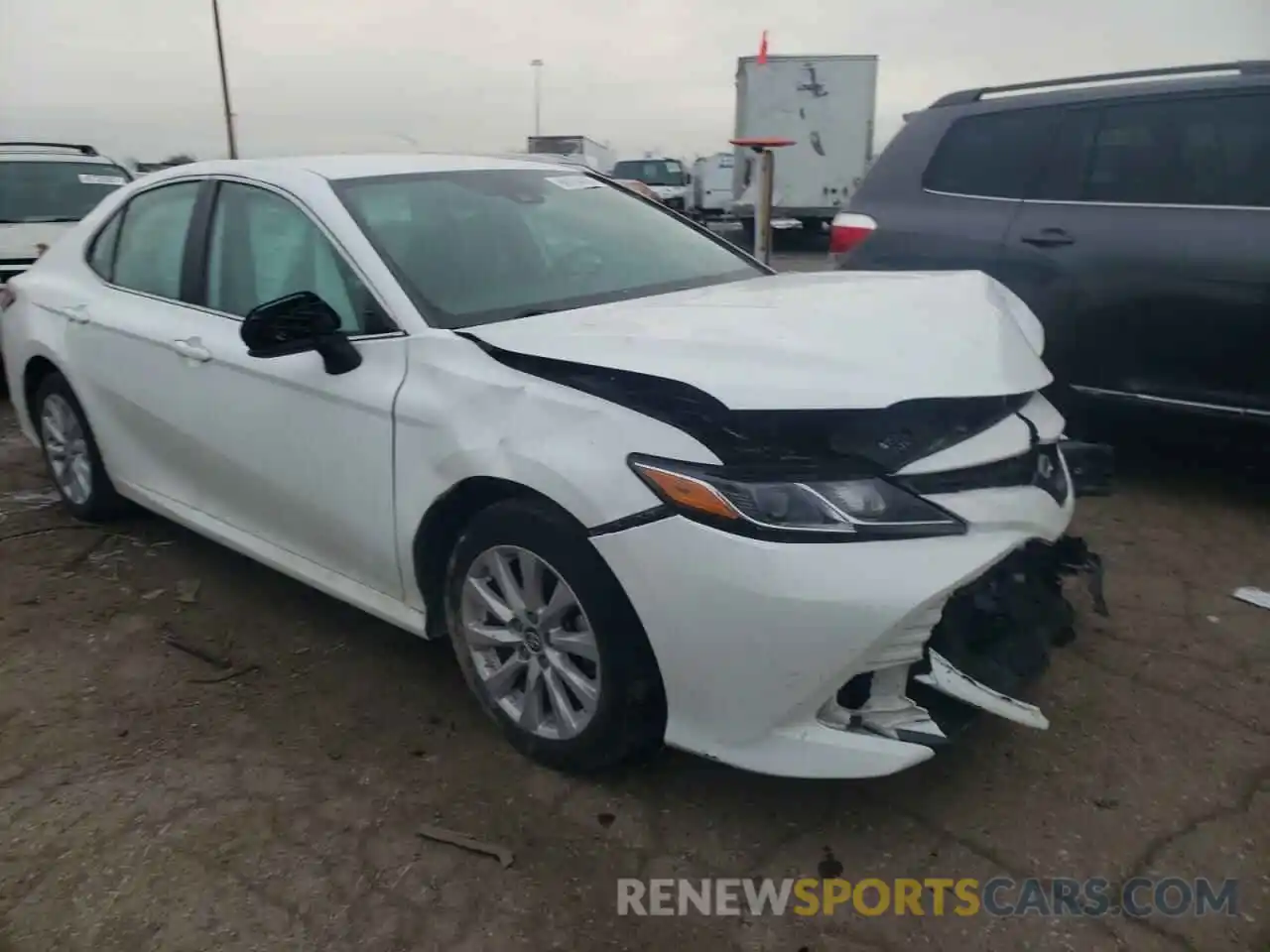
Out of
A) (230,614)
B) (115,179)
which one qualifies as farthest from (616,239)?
(115,179)

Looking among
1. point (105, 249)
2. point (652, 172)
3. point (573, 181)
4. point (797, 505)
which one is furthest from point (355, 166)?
point (652, 172)

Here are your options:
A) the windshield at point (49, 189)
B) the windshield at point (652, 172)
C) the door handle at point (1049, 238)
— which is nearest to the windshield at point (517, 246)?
the door handle at point (1049, 238)

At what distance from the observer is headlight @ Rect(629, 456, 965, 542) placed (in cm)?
222

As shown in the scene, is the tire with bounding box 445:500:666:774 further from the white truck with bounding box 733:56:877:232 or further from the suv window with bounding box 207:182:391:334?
the white truck with bounding box 733:56:877:232

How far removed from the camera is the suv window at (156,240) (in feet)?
12.4

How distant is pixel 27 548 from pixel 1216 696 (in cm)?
442

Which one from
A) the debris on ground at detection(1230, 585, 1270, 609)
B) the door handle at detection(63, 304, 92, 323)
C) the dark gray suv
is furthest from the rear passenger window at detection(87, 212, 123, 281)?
the debris on ground at detection(1230, 585, 1270, 609)

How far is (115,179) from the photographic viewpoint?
30.8 feet

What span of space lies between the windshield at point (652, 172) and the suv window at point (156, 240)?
23.2 m

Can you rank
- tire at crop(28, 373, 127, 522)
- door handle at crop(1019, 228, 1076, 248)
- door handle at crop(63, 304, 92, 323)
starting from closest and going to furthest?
door handle at crop(63, 304, 92, 323), tire at crop(28, 373, 127, 522), door handle at crop(1019, 228, 1076, 248)

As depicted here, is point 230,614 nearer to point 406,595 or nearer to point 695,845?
point 406,595

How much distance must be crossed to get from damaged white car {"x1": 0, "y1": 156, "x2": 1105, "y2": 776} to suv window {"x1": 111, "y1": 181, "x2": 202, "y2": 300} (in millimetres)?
55

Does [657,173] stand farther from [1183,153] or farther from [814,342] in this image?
[814,342]

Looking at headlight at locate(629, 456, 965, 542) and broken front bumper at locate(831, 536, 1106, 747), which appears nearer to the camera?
headlight at locate(629, 456, 965, 542)
